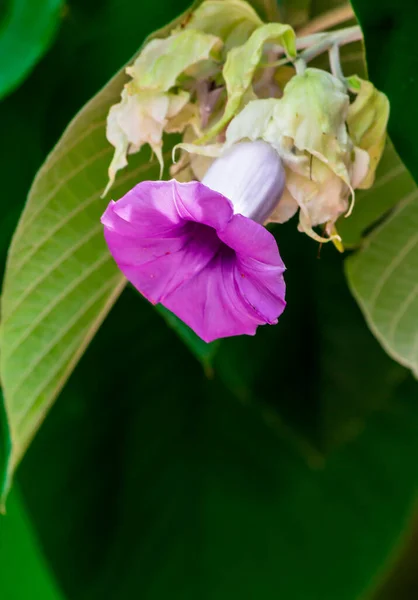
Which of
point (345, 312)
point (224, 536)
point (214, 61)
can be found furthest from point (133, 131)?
point (224, 536)

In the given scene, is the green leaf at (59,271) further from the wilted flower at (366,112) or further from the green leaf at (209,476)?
the green leaf at (209,476)

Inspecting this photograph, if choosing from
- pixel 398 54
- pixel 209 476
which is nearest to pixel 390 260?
pixel 398 54

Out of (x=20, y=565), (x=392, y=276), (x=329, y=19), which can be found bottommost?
(x=20, y=565)

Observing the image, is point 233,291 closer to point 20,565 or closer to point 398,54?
point 398,54

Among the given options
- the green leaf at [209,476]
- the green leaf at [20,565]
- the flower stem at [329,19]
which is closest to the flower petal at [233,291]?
the flower stem at [329,19]

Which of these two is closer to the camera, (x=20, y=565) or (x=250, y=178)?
(x=250, y=178)

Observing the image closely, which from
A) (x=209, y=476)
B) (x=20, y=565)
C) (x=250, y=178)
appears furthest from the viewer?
(x=20, y=565)
